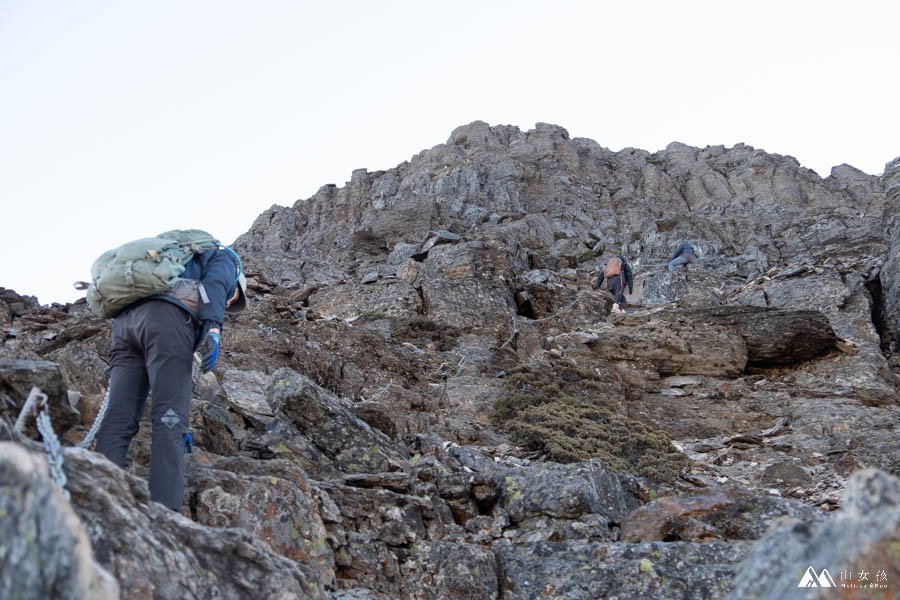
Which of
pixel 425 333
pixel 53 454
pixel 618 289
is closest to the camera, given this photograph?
pixel 53 454

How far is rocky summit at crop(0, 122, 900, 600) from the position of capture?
325cm

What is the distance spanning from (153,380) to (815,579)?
4120 mm

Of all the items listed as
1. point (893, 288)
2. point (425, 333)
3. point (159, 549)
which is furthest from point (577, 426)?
point (893, 288)

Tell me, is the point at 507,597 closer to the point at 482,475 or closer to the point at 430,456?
the point at 482,475

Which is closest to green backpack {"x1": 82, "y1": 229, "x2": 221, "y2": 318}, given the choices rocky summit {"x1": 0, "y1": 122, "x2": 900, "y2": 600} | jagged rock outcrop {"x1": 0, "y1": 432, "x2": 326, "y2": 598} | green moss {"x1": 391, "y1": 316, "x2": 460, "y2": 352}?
rocky summit {"x1": 0, "y1": 122, "x2": 900, "y2": 600}

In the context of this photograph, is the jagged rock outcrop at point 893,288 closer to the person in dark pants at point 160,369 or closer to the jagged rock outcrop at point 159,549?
the person in dark pants at point 160,369

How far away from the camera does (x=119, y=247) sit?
5.39 metres

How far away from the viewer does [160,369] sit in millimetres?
5188

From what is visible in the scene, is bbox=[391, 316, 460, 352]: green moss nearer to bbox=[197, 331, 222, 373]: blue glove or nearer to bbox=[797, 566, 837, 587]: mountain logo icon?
bbox=[197, 331, 222, 373]: blue glove

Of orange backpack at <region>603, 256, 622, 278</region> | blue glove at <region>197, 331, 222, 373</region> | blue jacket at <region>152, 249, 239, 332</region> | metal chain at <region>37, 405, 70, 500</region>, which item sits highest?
orange backpack at <region>603, 256, 622, 278</region>

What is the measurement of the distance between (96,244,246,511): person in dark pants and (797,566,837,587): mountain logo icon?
11.8 feet

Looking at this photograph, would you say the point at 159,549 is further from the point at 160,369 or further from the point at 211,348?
the point at 211,348

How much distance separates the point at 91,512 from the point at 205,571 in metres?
0.61

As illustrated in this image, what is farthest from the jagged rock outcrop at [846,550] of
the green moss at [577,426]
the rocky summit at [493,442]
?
the green moss at [577,426]
